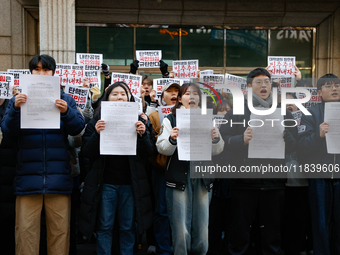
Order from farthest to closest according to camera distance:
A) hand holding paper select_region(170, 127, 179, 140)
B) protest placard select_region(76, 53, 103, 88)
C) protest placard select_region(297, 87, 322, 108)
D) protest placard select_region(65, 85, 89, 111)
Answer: protest placard select_region(76, 53, 103, 88) < protest placard select_region(65, 85, 89, 111) < protest placard select_region(297, 87, 322, 108) < hand holding paper select_region(170, 127, 179, 140)

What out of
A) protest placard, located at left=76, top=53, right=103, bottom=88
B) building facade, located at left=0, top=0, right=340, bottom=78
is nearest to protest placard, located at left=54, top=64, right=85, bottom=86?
protest placard, located at left=76, top=53, right=103, bottom=88

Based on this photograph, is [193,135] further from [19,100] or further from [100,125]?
[19,100]

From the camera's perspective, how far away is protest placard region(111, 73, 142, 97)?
543 cm

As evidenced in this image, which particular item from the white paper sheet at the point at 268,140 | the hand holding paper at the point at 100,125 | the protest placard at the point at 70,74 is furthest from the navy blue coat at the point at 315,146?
the protest placard at the point at 70,74

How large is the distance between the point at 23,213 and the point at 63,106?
3.79 ft

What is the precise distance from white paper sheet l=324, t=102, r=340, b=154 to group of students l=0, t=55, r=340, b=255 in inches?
3.2

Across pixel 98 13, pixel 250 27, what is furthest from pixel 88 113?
pixel 250 27

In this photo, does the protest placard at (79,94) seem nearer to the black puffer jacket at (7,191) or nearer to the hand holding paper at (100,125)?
the black puffer jacket at (7,191)

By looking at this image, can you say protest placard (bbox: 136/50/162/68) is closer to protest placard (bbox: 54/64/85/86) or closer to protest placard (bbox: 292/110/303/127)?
protest placard (bbox: 54/64/85/86)

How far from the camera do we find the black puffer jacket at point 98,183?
12.7ft

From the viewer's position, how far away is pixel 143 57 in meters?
6.41

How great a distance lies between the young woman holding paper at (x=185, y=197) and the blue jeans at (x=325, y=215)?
115 cm

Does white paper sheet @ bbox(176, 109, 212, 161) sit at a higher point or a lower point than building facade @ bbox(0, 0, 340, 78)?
lower

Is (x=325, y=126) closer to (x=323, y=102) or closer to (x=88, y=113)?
(x=323, y=102)
